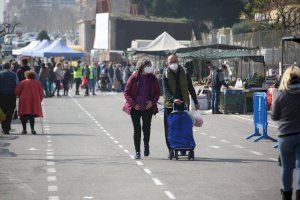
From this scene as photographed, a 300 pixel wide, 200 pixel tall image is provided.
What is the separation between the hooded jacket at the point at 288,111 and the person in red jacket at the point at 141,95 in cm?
574

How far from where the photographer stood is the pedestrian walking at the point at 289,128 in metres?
10.4

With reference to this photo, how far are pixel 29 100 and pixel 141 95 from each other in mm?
6802

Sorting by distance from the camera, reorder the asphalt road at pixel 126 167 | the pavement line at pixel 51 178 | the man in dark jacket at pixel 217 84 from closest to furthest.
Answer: the asphalt road at pixel 126 167 → the pavement line at pixel 51 178 → the man in dark jacket at pixel 217 84

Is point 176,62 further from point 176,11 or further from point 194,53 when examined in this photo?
point 176,11

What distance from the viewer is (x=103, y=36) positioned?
7338 centimetres

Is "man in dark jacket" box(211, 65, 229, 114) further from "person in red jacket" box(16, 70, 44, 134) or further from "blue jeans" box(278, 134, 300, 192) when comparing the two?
"blue jeans" box(278, 134, 300, 192)

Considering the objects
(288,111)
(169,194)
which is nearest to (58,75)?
(169,194)

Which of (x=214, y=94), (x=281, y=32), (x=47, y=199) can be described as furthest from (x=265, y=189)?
(x=281, y=32)

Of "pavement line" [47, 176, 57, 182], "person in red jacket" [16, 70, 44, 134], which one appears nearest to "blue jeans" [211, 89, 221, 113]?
"person in red jacket" [16, 70, 44, 134]

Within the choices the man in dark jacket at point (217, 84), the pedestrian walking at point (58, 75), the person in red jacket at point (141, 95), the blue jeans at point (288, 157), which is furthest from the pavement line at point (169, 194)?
the pedestrian walking at point (58, 75)

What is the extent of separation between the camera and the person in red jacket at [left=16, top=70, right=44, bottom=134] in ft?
73.2

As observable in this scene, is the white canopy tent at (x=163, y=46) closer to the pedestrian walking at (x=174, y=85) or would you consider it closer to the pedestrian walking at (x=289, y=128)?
the pedestrian walking at (x=174, y=85)

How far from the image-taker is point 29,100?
73.4 ft

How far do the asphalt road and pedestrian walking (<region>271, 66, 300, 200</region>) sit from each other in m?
0.93
